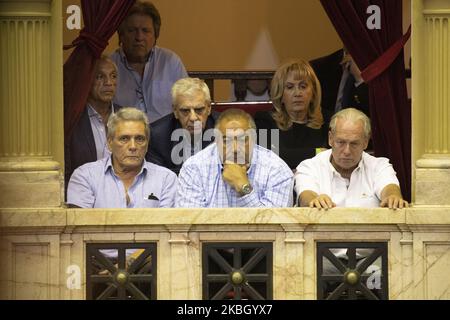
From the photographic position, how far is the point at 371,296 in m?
15.1

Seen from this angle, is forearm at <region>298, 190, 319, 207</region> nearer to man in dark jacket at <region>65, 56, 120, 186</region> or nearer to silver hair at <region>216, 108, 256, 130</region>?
silver hair at <region>216, 108, 256, 130</region>

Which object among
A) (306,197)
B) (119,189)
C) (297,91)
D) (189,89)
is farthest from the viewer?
(297,91)

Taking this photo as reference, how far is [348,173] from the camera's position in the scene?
1539 centimetres

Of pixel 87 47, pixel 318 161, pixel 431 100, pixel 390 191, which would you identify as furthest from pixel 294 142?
pixel 87 47

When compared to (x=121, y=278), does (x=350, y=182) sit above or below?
above

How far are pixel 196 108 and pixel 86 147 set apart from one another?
0.84 meters

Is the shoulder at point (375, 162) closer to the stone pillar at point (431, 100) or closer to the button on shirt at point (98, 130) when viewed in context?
the stone pillar at point (431, 100)

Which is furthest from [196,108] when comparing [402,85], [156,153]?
[402,85]

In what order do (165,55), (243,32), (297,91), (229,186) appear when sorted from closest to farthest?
(229,186) → (297,91) → (165,55) → (243,32)

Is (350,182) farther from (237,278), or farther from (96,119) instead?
(96,119)

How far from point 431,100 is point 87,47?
2.53 m

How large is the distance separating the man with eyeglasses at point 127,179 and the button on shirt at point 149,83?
3.01 ft

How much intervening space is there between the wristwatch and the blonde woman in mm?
888
